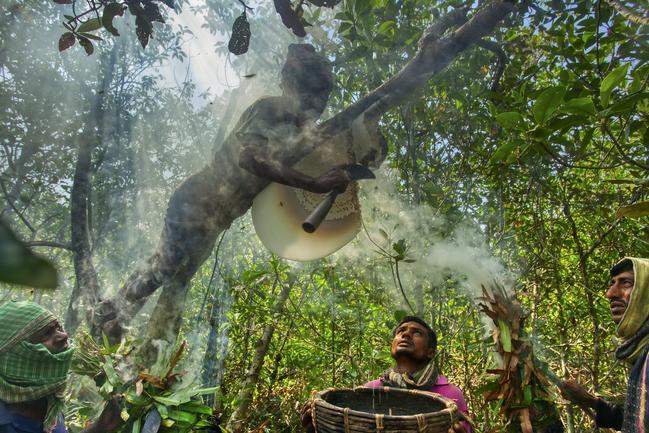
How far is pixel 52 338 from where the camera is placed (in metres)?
2.14

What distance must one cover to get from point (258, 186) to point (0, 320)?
1.45 metres

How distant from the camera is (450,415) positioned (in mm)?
1784

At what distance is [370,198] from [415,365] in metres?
1.36

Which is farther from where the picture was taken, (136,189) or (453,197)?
(136,189)

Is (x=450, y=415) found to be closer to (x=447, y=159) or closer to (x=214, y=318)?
(x=447, y=159)

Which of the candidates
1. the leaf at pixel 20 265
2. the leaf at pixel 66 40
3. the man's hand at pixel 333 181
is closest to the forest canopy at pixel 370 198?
the leaf at pixel 66 40

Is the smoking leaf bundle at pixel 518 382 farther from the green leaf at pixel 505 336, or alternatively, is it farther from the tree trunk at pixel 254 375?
the tree trunk at pixel 254 375

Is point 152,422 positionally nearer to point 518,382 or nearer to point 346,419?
point 346,419

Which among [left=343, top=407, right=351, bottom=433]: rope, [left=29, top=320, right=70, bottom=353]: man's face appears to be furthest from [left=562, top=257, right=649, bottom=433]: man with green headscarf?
[left=29, top=320, right=70, bottom=353]: man's face

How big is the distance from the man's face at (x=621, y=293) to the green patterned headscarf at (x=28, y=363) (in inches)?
101

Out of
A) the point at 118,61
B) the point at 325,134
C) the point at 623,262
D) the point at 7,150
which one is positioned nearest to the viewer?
the point at 623,262

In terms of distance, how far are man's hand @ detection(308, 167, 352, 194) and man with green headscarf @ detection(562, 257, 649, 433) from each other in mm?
1396

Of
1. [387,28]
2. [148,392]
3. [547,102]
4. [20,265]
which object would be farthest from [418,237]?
[20,265]

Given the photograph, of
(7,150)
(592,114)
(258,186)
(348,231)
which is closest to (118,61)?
(7,150)
